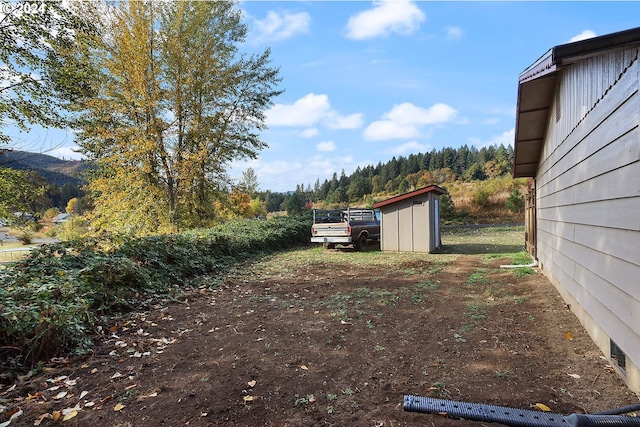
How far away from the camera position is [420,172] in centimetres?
5100

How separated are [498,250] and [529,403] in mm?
10639

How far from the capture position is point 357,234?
43.1 ft

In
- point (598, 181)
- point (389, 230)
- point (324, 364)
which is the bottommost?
point (324, 364)

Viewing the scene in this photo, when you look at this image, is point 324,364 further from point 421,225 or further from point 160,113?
point 160,113

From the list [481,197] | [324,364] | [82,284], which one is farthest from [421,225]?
[481,197]

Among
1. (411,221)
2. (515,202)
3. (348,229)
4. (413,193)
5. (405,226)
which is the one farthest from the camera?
(515,202)

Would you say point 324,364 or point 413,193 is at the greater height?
point 413,193

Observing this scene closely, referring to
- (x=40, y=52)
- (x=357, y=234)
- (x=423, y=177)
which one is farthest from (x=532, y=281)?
(x=423, y=177)

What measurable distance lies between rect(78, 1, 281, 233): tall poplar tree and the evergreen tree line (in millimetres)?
23419

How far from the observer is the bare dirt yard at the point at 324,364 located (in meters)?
2.44

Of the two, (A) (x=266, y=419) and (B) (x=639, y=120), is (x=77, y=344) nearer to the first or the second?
(A) (x=266, y=419)

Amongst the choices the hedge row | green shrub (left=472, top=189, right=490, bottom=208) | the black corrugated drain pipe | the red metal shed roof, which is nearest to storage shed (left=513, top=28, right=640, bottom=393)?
the black corrugated drain pipe

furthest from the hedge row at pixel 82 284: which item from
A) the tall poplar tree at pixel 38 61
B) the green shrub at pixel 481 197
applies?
the green shrub at pixel 481 197

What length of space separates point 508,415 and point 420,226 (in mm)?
10110
